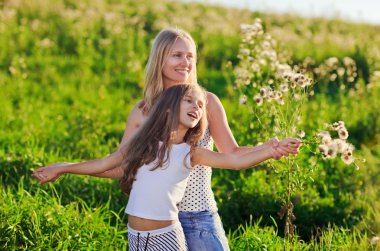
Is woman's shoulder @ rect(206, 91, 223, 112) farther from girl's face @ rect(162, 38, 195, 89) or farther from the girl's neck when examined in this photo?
the girl's neck

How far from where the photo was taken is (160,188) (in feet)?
11.6

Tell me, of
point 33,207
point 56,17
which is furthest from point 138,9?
point 33,207

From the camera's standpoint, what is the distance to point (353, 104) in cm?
829

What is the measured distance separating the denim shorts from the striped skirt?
0.46 feet

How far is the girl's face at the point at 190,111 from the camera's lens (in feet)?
11.8

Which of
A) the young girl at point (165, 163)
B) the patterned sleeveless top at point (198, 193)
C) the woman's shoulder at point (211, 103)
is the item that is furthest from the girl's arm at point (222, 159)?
the woman's shoulder at point (211, 103)

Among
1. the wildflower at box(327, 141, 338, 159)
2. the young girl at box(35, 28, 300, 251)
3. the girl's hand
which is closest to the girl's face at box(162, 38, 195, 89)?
the young girl at box(35, 28, 300, 251)

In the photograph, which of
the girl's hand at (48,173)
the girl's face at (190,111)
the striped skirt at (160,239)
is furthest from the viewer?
the girl's hand at (48,173)

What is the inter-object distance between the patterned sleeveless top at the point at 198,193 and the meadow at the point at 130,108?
0.41 meters

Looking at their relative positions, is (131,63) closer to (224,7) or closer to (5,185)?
(5,185)

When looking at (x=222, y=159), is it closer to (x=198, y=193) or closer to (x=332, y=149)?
(x=198, y=193)

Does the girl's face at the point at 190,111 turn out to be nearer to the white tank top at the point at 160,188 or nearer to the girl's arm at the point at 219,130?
the white tank top at the point at 160,188

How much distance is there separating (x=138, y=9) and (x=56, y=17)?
1.92 metres

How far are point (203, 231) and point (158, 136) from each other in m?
0.52
